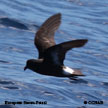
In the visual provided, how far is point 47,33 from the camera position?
34.4 ft

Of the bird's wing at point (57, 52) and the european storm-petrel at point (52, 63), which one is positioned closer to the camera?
the bird's wing at point (57, 52)

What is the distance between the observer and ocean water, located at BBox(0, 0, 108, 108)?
12.9m

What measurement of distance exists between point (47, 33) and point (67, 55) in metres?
5.80

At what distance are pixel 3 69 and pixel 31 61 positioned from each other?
477cm

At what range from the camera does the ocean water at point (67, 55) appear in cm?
1292

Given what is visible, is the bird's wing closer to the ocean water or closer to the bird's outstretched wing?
the bird's outstretched wing

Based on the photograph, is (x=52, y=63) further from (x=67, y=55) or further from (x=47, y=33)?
(x=67, y=55)

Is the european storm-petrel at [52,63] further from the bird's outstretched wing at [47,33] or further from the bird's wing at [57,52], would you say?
the bird's outstretched wing at [47,33]

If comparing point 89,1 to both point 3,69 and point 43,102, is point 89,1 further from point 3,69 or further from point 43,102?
point 43,102

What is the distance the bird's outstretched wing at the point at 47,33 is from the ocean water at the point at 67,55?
7.18 feet

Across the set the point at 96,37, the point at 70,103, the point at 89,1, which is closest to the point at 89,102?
the point at 70,103

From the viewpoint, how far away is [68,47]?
9.07m

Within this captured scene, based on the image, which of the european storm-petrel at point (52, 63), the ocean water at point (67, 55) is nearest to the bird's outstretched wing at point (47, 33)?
the european storm-petrel at point (52, 63)

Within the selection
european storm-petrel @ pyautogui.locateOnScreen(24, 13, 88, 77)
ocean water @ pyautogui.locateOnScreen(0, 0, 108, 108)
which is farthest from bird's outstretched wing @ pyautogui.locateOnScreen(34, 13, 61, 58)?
Answer: ocean water @ pyautogui.locateOnScreen(0, 0, 108, 108)
